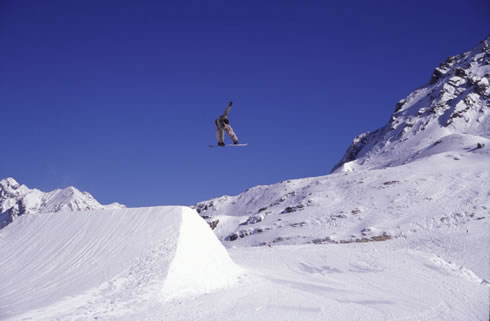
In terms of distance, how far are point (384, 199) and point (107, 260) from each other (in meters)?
43.4

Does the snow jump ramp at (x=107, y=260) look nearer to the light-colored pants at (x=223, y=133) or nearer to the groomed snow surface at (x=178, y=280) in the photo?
the groomed snow surface at (x=178, y=280)

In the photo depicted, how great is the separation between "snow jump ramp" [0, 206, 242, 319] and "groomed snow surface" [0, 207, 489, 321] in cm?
5

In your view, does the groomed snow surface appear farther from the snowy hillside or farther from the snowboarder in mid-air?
the snowboarder in mid-air

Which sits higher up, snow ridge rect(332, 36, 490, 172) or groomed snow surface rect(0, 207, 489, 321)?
snow ridge rect(332, 36, 490, 172)

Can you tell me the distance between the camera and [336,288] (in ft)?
62.2

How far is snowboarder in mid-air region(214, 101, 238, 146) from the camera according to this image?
16.0 metres

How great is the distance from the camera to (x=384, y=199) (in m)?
53.4

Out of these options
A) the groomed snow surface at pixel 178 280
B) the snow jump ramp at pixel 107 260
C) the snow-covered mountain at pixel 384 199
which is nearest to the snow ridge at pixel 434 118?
the snow-covered mountain at pixel 384 199

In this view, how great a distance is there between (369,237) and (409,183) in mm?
19568

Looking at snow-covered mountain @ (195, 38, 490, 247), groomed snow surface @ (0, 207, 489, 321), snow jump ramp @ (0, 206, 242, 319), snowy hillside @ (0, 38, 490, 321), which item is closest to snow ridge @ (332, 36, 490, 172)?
snow-covered mountain @ (195, 38, 490, 247)

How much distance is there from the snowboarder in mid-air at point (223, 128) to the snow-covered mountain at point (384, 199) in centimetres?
2787

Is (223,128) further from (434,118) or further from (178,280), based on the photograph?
(434,118)

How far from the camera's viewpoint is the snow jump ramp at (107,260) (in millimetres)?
15312

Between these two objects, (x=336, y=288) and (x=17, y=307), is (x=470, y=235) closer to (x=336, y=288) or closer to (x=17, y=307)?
(x=336, y=288)
